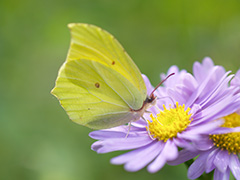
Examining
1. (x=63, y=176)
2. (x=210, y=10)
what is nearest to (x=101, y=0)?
(x=210, y=10)

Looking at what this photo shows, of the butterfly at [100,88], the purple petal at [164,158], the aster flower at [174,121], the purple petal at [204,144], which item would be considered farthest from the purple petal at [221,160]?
the butterfly at [100,88]

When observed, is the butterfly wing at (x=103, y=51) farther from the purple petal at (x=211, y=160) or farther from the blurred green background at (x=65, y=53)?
the blurred green background at (x=65, y=53)

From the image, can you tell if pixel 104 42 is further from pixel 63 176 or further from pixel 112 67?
pixel 63 176

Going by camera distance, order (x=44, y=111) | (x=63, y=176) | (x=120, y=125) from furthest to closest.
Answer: (x=44, y=111) → (x=63, y=176) → (x=120, y=125)

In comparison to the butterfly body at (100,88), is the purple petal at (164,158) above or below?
below

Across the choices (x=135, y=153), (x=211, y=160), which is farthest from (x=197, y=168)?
(x=135, y=153)

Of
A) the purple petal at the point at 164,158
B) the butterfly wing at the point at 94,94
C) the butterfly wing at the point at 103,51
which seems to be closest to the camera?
the purple petal at the point at 164,158

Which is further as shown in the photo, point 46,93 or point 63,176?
point 46,93
